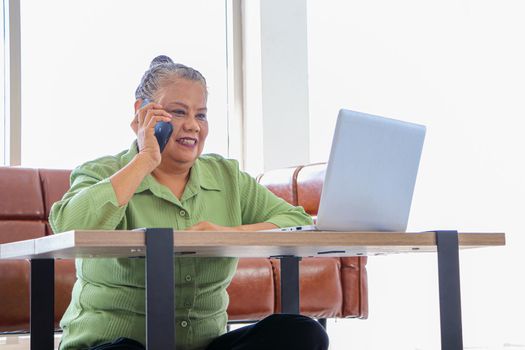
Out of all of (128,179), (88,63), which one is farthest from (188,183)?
(88,63)

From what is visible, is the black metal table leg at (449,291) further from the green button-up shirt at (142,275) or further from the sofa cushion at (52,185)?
the sofa cushion at (52,185)

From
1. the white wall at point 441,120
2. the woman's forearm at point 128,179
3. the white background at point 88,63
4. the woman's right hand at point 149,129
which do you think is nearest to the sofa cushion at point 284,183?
the white background at point 88,63

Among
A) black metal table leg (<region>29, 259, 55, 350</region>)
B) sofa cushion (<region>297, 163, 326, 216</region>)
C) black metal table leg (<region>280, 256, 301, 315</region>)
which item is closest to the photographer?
black metal table leg (<region>29, 259, 55, 350</region>)

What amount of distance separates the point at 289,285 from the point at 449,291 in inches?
30.2

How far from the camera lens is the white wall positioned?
550 cm

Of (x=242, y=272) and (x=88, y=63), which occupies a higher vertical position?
(x=88, y=63)

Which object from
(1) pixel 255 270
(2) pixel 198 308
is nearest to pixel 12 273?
(1) pixel 255 270

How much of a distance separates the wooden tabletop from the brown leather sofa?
5.24 feet

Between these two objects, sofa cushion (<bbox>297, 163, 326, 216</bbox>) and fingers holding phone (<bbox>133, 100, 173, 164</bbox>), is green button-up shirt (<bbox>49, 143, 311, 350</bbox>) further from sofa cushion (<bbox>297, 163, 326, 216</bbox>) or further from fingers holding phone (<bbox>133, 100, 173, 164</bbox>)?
sofa cushion (<bbox>297, 163, 326, 216</bbox>)

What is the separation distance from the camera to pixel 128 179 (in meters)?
1.98

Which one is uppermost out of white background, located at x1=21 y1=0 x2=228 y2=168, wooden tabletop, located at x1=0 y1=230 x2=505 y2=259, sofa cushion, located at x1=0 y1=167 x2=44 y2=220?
white background, located at x1=21 y1=0 x2=228 y2=168

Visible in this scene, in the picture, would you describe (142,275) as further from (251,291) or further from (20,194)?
(20,194)

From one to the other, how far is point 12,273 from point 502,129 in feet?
11.1

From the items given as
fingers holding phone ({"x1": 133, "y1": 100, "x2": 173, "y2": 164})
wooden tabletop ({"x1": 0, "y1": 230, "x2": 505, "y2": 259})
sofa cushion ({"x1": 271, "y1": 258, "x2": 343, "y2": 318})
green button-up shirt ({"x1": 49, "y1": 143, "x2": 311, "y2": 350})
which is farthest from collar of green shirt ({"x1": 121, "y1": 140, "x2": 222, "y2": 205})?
sofa cushion ({"x1": 271, "y1": 258, "x2": 343, "y2": 318})
